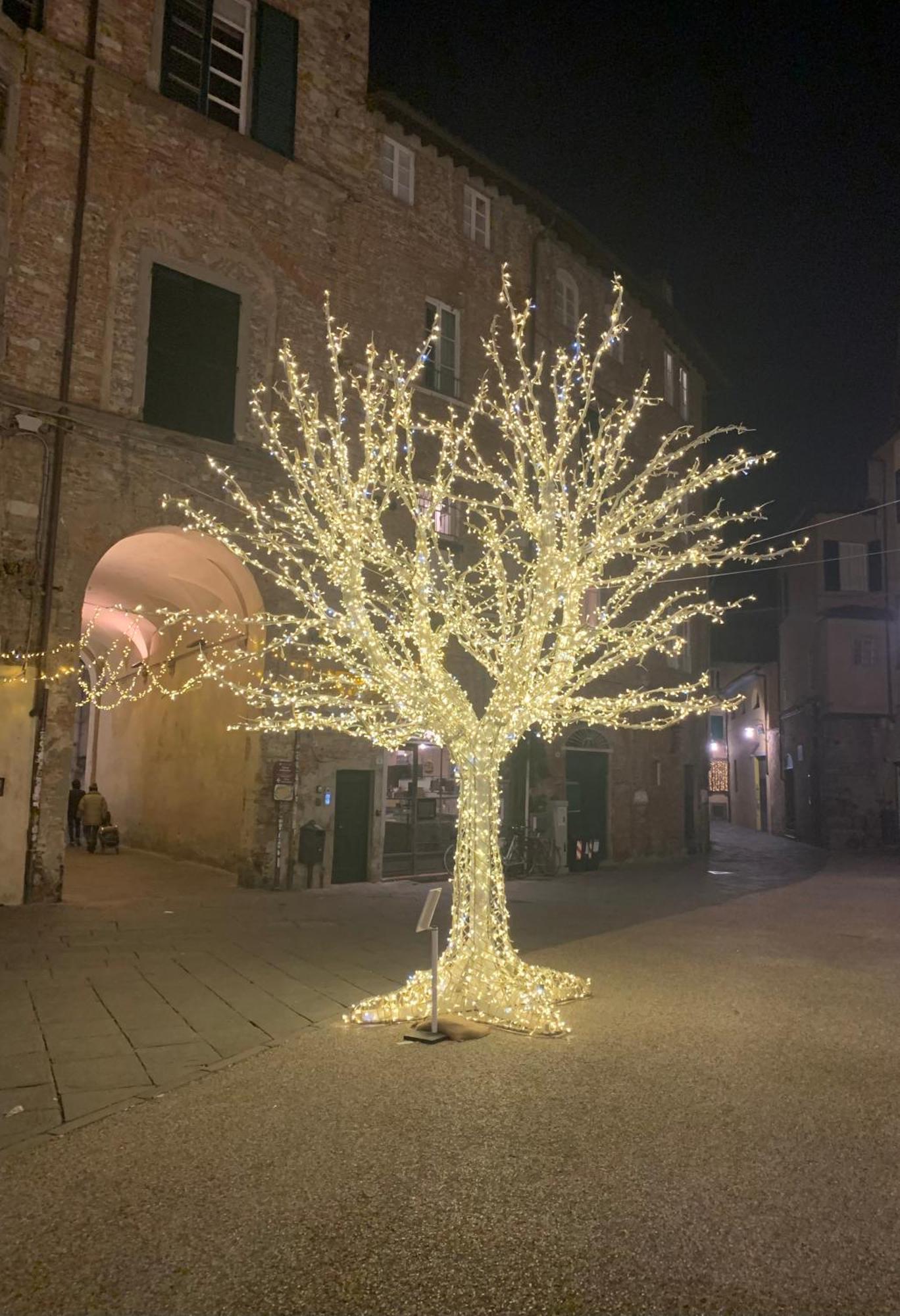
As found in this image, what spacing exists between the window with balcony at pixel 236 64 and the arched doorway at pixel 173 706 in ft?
24.3

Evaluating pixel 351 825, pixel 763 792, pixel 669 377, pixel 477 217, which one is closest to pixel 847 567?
pixel 763 792

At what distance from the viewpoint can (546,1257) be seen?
350 centimetres

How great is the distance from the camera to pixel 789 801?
1430 inches

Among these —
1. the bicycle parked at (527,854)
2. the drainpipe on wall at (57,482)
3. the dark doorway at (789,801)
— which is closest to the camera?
the drainpipe on wall at (57,482)

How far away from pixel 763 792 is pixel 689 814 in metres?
16.0

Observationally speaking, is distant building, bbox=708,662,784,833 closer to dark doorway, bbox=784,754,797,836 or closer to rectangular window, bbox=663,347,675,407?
dark doorway, bbox=784,754,797,836

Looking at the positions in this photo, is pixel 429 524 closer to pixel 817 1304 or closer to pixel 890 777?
pixel 817 1304

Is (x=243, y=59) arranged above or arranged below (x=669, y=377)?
above

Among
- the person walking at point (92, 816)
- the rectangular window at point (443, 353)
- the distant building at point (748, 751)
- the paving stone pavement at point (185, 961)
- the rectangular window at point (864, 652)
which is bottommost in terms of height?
the paving stone pavement at point (185, 961)

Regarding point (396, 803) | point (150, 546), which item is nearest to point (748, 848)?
point (396, 803)

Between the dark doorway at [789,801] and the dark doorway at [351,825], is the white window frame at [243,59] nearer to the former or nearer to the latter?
the dark doorway at [351,825]

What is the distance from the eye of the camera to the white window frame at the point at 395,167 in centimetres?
1833

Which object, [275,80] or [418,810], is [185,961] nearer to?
[418,810]

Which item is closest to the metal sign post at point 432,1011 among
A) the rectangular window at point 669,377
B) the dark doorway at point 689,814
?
the dark doorway at point 689,814
